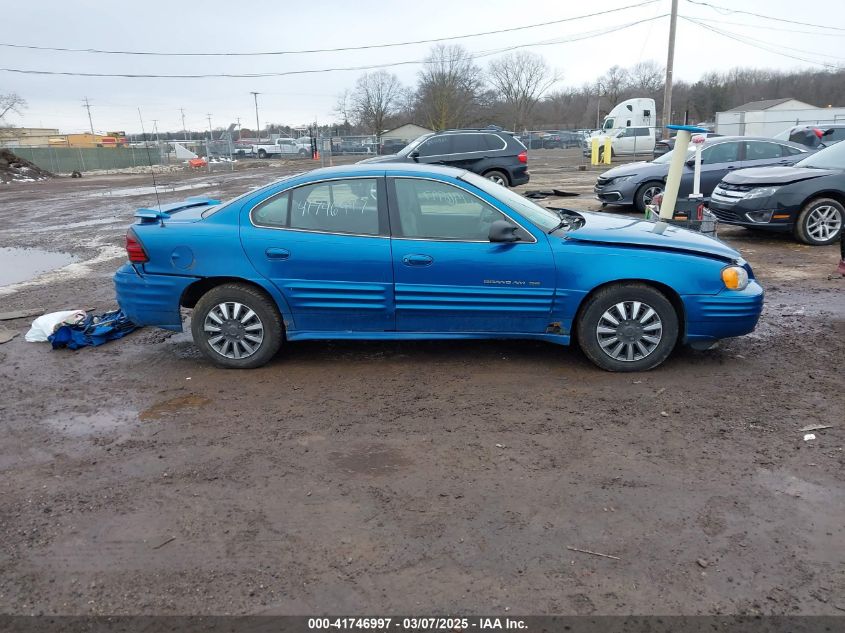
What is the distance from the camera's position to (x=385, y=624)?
244 cm

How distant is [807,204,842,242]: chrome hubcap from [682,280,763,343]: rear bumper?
5687mm

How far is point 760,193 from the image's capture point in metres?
9.29

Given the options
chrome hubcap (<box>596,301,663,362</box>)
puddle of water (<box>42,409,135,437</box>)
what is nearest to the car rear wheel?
chrome hubcap (<box>596,301,663,362</box>)

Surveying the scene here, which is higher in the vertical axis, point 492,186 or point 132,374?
point 492,186

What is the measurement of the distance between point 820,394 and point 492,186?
2.89 m

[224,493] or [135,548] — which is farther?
[224,493]

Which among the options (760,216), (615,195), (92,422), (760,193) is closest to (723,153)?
(615,195)

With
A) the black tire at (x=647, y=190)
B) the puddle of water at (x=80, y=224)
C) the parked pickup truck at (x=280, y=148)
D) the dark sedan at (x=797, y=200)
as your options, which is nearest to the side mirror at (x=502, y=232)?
the dark sedan at (x=797, y=200)

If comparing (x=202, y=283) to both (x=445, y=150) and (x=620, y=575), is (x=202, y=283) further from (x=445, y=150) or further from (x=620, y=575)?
(x=445, y=150)

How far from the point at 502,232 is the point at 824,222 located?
715 centimetres

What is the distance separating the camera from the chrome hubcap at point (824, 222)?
921 centimetres

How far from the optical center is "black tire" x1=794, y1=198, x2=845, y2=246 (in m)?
9.17

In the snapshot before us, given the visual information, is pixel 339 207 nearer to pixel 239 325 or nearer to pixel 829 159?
pixel 239 325

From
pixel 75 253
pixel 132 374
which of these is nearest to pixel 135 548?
pixel 132 374
